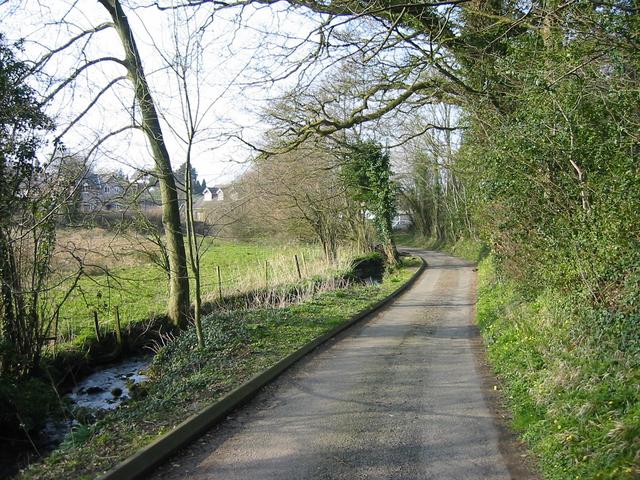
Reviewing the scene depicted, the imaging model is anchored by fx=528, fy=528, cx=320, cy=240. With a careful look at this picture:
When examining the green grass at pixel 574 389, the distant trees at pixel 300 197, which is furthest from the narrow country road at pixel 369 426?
the distant trees at pixel 300 197

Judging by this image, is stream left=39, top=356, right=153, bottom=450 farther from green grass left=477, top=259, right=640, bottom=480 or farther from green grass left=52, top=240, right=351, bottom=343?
green grass left=477, top=259, right=640, bottom=480

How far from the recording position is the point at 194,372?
8711 millimetres

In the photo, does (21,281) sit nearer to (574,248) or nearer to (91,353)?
(91,353)

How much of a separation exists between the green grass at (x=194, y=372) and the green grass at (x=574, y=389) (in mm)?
3857

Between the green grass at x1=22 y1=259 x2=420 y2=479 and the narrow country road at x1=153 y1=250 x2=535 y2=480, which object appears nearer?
the narrow country road at x1=153 y1=250 x2=535 y2=480

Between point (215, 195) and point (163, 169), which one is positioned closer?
point (163, 169)

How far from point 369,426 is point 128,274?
17.3m

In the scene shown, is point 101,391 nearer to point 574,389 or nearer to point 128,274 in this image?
point 574,389

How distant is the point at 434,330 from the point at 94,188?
26.7 feet

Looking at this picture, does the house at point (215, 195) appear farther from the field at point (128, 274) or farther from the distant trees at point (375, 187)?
the distant trees at point (375, 187)

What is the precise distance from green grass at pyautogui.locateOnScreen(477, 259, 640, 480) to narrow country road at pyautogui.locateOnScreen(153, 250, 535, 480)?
0.34 m

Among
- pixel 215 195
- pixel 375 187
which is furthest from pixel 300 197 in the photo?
pixel 215 195

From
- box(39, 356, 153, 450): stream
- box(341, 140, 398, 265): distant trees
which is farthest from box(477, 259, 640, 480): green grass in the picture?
box(341, 140, 398, 265): distant trees

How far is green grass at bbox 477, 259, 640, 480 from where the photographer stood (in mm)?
4520
